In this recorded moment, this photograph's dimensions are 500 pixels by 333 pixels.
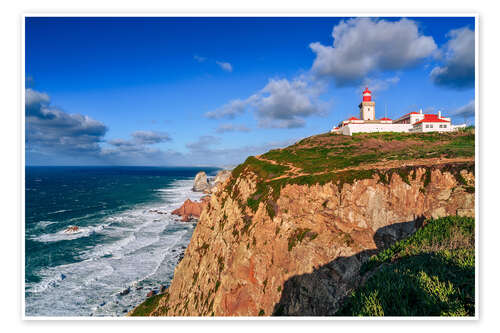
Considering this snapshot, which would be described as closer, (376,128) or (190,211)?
(376,128)

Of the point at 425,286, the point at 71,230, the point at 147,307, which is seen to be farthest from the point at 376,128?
the point at 71,230

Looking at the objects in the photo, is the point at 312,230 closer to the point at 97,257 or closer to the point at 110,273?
the point at 110,273

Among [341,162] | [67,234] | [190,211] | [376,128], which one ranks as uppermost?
[376,128]

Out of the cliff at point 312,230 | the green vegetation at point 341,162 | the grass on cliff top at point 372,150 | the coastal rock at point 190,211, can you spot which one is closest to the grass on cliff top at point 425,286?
the cliff at point 312,230

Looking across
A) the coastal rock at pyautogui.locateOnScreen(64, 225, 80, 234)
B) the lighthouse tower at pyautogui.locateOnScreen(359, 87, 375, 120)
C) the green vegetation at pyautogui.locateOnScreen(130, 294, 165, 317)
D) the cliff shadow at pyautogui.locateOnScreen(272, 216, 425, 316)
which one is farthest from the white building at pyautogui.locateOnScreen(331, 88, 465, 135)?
the coastal rock at pyautogui.locateOnScreen(64, 225, 80, 234)

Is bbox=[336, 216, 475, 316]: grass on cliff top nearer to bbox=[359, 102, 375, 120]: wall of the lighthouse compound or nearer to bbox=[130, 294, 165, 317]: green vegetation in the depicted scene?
bbox=[130, 294, 165, 317]: green vegetation
